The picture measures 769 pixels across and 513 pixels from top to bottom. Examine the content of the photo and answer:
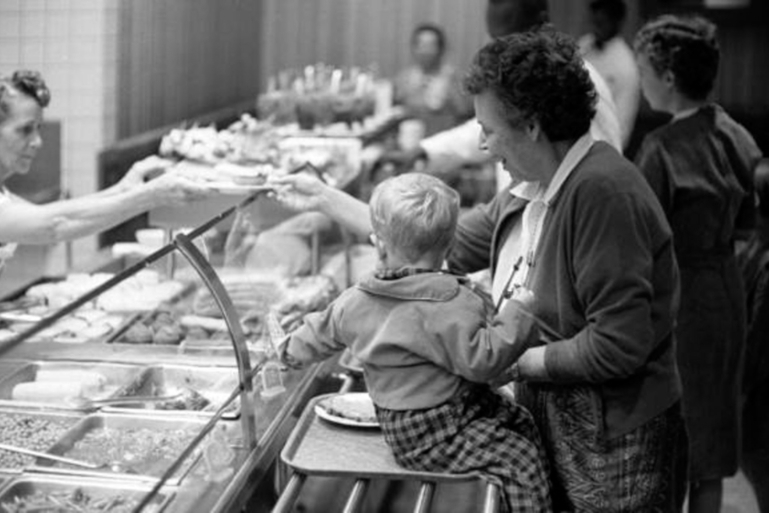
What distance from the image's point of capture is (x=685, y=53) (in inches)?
155

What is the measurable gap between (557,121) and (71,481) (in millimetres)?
1246

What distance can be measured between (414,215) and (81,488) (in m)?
0.86

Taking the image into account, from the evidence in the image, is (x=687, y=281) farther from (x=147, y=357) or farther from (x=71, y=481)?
(x=71, y=481)

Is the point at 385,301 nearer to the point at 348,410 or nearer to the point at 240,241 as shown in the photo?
the point at 348,410

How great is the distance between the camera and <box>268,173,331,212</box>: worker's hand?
3338mm

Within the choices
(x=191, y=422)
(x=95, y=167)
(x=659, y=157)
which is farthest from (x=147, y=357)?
(x=95, y=167)

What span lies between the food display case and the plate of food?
0.14m

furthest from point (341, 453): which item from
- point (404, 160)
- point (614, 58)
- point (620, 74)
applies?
point (614, 58)

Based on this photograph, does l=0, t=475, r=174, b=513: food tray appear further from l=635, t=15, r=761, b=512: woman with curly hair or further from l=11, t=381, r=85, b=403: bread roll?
l=635, t=15, r=761, b=512: woman with curly hair

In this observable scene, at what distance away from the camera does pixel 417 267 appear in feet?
8.22

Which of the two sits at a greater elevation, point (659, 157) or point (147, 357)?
point (659, 157)

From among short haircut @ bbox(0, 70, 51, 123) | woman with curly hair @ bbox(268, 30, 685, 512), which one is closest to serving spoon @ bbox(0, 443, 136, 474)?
woman with curly hair @ bbox(268, 30, 685, 512)

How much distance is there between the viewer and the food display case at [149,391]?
240cm

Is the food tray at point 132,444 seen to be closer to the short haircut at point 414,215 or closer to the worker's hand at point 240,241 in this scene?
the short haircut at point 414,215
